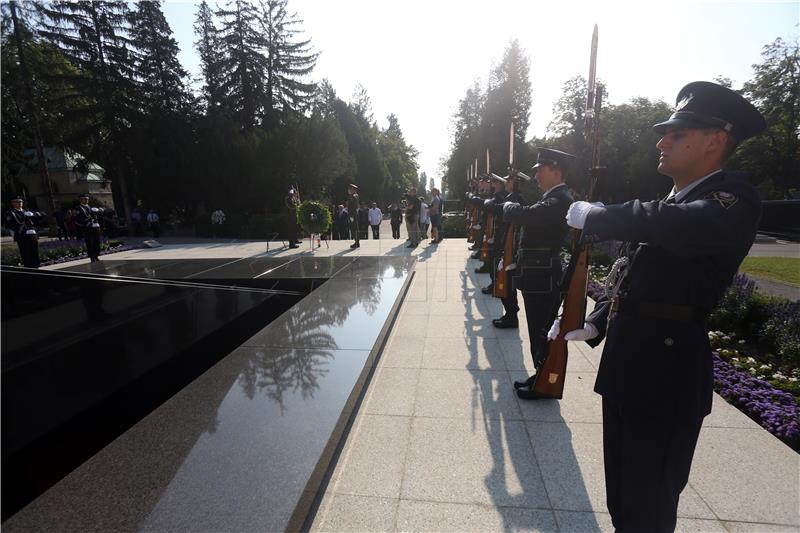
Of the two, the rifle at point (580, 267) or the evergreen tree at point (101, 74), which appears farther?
the evergreen tree at point (101, 74)

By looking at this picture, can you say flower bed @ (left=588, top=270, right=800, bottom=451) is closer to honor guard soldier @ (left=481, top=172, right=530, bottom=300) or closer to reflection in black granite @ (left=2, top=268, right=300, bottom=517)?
honor guard soldier @ (left=481, top=172, right=530, bottom=300)

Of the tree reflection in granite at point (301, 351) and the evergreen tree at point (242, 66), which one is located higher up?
the evergreen tree at point (242, 66)

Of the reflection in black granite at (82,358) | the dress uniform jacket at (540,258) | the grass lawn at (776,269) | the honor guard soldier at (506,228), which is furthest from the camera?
the grass lawn at (776,269)

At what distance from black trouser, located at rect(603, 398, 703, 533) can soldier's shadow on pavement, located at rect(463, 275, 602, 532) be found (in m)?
0.51

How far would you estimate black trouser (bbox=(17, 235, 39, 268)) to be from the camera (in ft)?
36.4

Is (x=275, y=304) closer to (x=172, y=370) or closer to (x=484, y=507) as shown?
(x=172, y=370)

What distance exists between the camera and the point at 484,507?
2346mm

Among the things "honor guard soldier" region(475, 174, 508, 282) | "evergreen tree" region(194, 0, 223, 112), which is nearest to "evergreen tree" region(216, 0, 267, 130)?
"evergreen tree" region(194, 0, 223, 112)

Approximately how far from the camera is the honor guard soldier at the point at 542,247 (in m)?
3.59

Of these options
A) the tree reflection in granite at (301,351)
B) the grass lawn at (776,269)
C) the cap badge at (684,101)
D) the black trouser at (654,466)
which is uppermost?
the cap badge at (684,101)

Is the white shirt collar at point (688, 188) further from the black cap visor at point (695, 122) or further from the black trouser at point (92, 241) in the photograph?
the black trouser at point (92, 241)

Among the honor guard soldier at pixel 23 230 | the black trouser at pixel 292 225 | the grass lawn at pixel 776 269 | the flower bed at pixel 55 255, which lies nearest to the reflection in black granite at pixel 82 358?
the black trouser at pixel 292 225

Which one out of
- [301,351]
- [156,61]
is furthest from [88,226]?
[156,61]

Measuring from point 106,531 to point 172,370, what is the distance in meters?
2.88
